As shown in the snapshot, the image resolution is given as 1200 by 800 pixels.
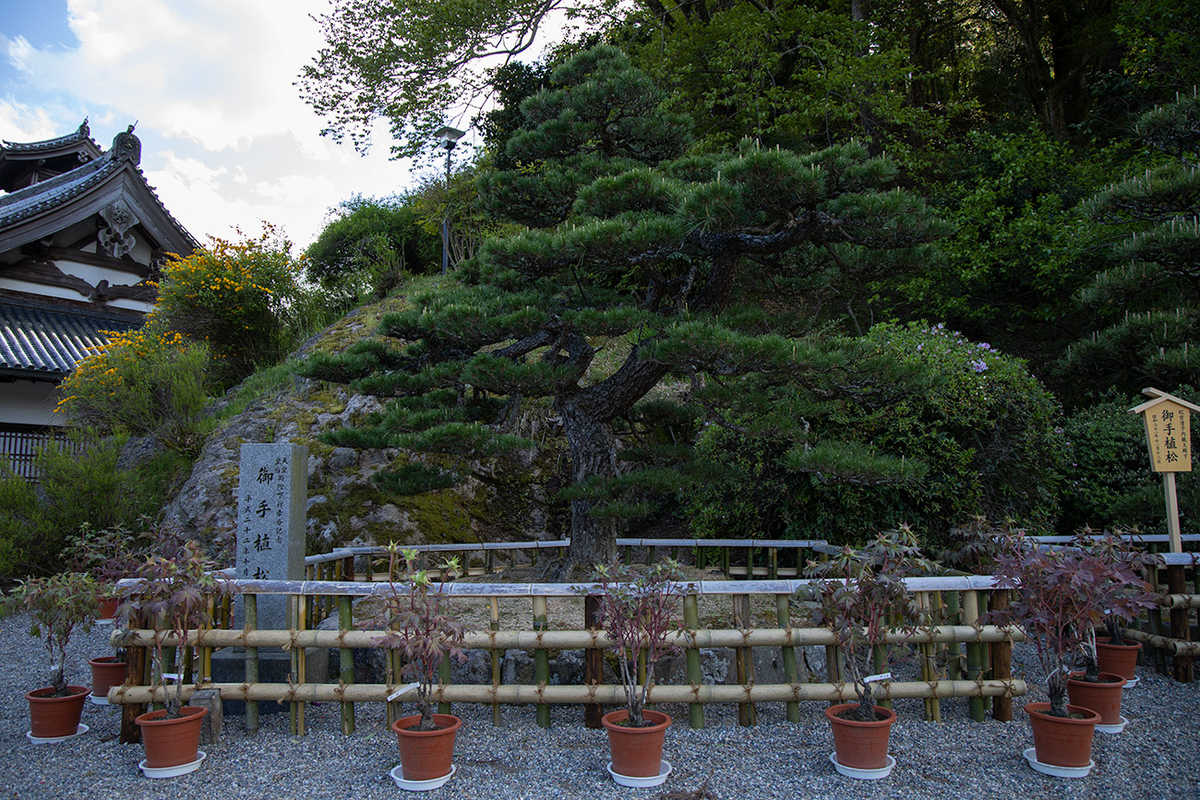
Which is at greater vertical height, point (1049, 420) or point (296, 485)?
point (1049, 420)

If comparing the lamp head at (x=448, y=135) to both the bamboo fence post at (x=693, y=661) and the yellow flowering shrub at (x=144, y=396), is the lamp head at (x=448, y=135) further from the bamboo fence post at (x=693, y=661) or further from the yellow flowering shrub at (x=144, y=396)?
the bamboo fence post at (x=693, y=661)

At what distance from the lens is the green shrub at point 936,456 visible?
19.6 ft

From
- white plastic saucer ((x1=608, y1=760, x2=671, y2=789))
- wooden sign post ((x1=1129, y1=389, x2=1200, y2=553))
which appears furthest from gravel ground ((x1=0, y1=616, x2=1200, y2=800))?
wooden sign post ((x1=1129, y1=389, x2=1200, y2=553))

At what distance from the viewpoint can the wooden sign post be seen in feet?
14.8

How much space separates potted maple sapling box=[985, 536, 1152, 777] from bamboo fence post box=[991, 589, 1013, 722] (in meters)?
0.21

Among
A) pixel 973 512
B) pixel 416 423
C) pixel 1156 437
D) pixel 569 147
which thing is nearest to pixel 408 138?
pixel 569 147

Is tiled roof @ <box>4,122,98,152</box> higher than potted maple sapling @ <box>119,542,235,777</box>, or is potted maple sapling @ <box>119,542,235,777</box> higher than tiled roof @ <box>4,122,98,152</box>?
tiled roof @ <box>4,122,98,152</box>

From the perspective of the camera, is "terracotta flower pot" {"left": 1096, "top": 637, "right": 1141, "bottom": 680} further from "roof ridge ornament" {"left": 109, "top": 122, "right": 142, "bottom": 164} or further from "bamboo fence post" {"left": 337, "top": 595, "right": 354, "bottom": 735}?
"roof ridge ornament" {"left": 109, "top": 122, "right": 142, "bottom": 164}

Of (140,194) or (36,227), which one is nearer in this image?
(36,227)

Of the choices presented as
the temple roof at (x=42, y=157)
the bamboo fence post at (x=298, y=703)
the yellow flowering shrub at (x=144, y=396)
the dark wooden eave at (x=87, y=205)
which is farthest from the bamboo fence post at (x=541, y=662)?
the temple roof at (x=42, y=157)

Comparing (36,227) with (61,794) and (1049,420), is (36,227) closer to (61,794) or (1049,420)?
(61,794)

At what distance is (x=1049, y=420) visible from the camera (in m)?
6.46

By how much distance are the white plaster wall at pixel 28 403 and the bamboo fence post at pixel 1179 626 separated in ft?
40.7

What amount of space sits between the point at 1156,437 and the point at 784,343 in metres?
3.04
